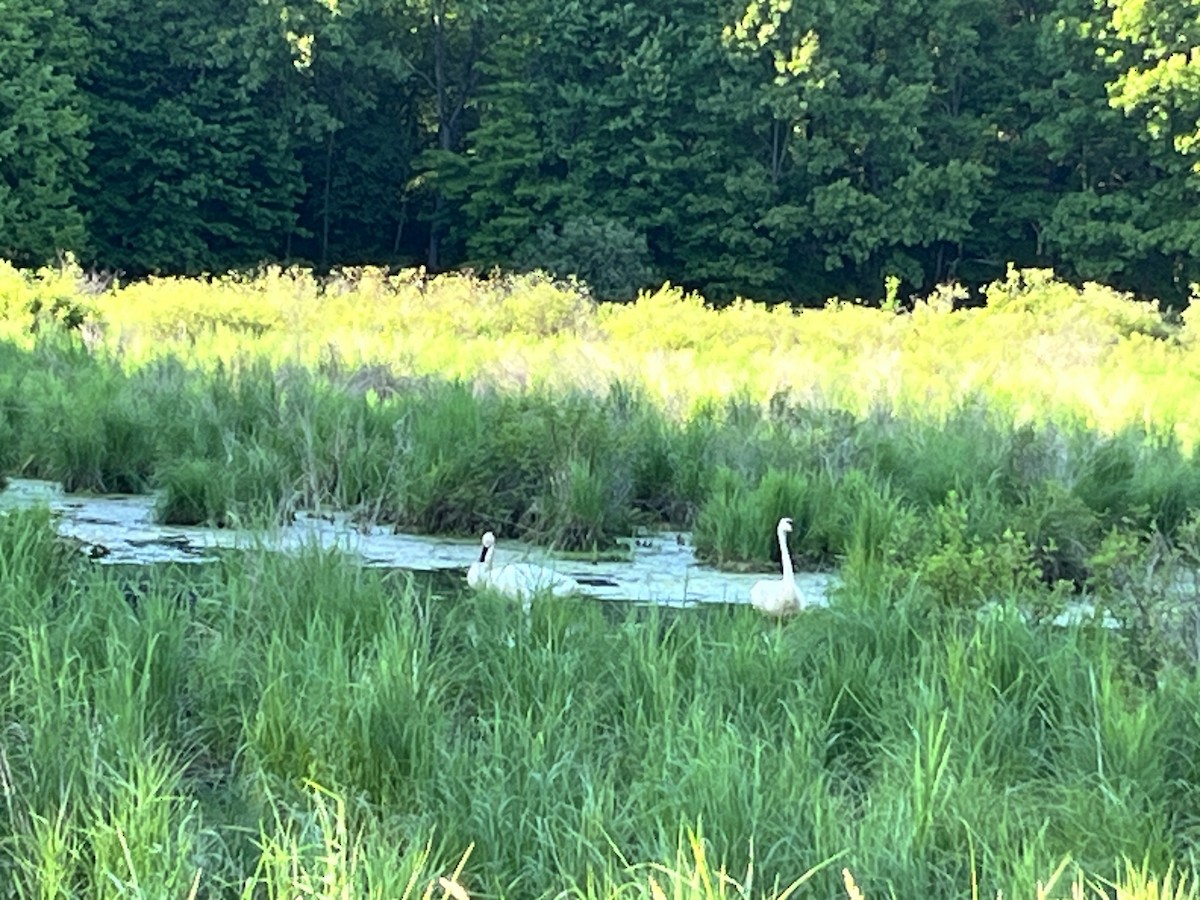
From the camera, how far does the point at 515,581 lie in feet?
18.5

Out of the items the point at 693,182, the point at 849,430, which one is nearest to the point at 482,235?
the point at 693,182

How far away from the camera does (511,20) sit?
119 feet

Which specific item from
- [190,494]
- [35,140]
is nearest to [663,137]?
[35,140]

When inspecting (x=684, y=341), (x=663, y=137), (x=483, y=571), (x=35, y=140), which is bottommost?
(x=684, y=341)

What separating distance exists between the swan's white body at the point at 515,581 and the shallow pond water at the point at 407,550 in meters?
0.35

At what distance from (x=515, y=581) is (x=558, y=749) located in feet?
6.20

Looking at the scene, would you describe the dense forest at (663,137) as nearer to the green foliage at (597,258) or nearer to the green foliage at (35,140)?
the green foliage at (35,140)

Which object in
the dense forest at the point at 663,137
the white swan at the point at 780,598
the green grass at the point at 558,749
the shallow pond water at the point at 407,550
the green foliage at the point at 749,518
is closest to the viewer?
the green grass at the point at 558,749

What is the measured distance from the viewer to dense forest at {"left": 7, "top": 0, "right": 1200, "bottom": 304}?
32.9 metres

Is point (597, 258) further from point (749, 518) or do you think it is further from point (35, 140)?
point (749, 518)

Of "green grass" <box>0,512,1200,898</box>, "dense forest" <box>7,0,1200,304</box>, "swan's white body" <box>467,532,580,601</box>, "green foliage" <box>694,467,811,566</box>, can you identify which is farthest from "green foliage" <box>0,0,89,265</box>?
"green grass" <box>0,512,1200,898</box>

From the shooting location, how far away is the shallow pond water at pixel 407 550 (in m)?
6.33

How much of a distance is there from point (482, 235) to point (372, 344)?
21.9 m

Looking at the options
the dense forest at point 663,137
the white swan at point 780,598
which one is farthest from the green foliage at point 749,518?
the dense forest at point 663,137
